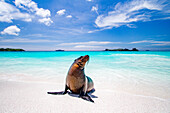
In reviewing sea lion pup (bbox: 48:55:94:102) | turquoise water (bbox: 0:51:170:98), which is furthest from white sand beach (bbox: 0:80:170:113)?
turquoise water (bbox: 0:51:170:98)

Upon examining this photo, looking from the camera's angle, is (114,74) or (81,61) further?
(114,74)

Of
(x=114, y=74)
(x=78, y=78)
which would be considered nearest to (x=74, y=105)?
(x=78, y=78)

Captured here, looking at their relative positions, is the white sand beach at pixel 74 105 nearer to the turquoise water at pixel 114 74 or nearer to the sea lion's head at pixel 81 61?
the sea lion's head at pixel 81 61

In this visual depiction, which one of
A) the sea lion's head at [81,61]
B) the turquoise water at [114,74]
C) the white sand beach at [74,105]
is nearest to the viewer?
the white sand beach at [74,105]

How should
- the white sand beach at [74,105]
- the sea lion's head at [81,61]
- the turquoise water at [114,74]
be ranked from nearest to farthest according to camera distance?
1. the white sand beach at [74,105]
2. the sea lion's head at [81,61]
3. the turquoise water at [114,74]

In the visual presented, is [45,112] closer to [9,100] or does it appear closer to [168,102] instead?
[9,100]

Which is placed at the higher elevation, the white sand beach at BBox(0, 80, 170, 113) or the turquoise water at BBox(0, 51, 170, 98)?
the white sand beach at BBox(0, 80, 170, 113)

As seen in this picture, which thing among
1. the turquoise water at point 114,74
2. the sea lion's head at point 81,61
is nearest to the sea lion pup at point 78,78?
the sea lion's head at point 81,61

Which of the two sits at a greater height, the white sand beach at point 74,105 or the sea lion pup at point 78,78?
the sea lion pup at point 78,78

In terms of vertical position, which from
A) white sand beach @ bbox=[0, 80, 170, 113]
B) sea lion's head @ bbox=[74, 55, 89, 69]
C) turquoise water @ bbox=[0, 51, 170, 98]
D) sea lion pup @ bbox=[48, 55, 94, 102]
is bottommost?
turquoise water @ bbox=[0, 51, 170, 98]

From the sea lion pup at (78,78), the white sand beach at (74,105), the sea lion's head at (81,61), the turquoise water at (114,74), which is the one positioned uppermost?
the sea lion's head at (81,61)

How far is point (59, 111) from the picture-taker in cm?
205

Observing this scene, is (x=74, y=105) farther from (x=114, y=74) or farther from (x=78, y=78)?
(x=114, y=74)

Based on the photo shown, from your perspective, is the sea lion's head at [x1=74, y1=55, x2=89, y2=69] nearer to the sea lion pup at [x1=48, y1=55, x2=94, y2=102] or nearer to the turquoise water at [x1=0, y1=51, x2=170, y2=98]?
the sea lion pup at [x1=48, y1=55, x2=94, y2=102]
